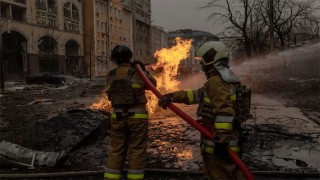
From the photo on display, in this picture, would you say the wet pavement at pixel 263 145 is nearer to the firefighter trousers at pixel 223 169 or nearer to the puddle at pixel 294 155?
the puddle at pixel 294 155

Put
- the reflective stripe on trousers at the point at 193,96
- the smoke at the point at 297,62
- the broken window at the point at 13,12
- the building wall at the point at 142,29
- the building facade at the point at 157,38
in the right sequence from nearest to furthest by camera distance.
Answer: the reflective stripe on trousers at the point at 193,96 < the smoke at the point at 297,62 < the broken window at the point at 13,12 < the building wall at the point at 142,29 < the building facade at the point at 157,38

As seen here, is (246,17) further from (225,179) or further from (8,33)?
(225,179)

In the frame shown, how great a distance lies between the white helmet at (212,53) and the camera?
3.93 m

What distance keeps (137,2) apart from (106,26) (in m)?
20.9

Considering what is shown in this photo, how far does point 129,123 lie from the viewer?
485 cm

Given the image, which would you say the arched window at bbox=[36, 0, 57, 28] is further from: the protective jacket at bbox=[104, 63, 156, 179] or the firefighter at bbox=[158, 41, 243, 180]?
the firefighter at bbox=[158, 41, 243, 180]

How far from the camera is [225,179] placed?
3883 mm

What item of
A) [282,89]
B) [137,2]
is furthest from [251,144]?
[137,2]

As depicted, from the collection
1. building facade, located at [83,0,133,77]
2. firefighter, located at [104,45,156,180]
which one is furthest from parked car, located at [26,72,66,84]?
firefighter, located at [104,45,156,180]

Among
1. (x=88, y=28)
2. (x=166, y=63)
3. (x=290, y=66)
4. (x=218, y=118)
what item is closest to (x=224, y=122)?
(x=218, y=118)

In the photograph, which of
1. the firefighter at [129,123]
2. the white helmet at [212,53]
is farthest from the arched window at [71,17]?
the white helmet at [212,53]

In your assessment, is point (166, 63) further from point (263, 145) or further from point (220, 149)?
point (220, 149)

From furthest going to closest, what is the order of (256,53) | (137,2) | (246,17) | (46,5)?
(137,2)
(46,5)
(256,53)
(246,17)

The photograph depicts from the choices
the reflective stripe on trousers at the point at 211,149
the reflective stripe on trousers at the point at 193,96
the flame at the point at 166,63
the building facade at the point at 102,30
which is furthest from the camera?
the building facade at the point at 102,30
